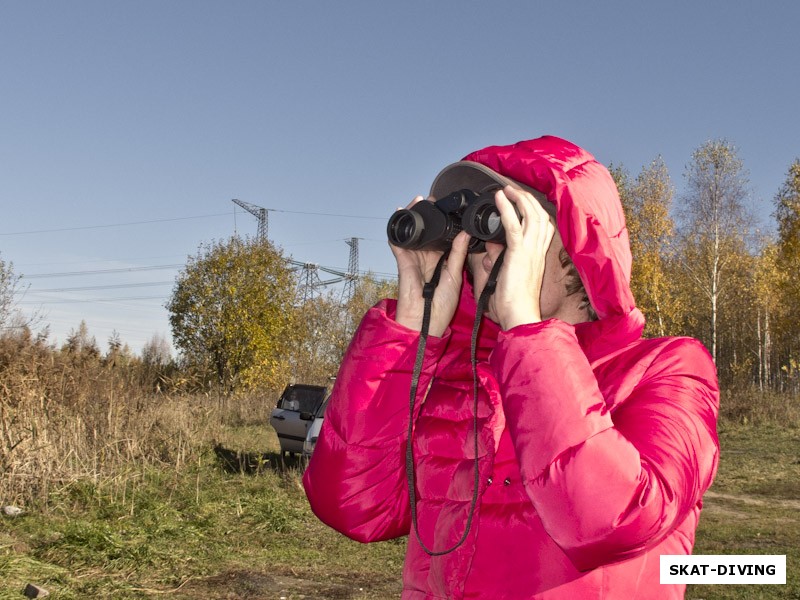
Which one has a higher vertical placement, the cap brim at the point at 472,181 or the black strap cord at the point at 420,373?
the cap brim at the point at 472,181

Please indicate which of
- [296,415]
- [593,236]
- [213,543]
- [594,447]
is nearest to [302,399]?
[296,415]

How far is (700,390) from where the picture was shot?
1.41 metres

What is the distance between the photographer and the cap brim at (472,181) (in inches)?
61.6

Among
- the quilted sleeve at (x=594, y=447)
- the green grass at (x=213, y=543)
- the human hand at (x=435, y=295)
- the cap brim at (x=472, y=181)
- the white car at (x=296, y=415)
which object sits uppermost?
the cap brim at (x=472, y=181)

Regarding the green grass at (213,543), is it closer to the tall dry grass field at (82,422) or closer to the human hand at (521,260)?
the tall dry grass field at (82,422)

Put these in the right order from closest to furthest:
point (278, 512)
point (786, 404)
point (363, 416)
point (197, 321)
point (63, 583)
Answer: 1. point (363, 416)
2. point (63, 583)
3. point (278, 512)
4. point (786, 404)
5. point (197, 321)

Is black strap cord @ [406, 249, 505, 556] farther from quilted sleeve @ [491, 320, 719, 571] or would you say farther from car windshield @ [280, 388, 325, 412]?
car windshield @ [280, 388, 325, 412]

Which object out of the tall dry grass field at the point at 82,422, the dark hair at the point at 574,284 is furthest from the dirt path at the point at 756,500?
the dark hair at the point at 574,284

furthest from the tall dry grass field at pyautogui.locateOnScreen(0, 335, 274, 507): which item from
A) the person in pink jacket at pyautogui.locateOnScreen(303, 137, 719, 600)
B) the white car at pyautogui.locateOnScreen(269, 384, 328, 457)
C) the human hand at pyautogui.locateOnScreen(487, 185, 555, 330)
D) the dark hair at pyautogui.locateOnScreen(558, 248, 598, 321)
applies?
the human hand at pyautogui.locateOnScreen(487, 185, 555, 330)

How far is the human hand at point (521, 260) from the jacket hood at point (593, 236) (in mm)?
98

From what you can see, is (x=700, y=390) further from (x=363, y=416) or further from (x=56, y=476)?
(x=56, y=476)

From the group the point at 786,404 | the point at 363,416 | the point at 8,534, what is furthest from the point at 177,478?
the point at 786,404

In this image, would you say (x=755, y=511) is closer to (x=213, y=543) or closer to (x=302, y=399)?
(x=213, y=543)

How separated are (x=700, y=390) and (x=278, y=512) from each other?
7597mm
